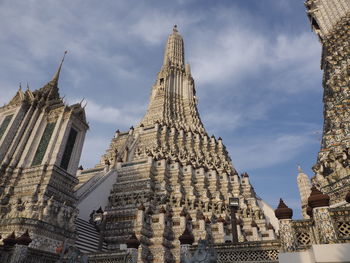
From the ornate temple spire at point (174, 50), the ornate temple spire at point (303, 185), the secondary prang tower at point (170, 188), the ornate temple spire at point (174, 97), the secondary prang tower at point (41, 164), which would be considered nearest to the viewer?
the secondary prang tower at point (41, 164)

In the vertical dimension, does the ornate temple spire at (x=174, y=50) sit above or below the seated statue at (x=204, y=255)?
above

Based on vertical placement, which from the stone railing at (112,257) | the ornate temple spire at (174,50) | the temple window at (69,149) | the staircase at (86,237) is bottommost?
the stone railing at (112,257)

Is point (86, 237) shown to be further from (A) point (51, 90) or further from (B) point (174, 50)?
(B) point (174, 50)

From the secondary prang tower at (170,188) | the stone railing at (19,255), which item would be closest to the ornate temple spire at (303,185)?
the secondary prang tower at (170,188)

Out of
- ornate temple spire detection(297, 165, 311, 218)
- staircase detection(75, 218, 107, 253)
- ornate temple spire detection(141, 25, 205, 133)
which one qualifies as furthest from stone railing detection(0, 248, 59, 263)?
ornate temple spire detection(297, 165, 311, 218)

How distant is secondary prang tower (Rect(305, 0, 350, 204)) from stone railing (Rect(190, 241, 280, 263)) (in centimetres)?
939

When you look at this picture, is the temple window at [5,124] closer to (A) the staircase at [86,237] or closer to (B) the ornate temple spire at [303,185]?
(A) the staircase at [86,237]

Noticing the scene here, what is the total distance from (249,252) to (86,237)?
13.3 meters

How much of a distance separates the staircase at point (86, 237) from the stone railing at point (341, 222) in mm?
14375

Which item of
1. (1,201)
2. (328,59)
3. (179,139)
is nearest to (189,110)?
(179,139)

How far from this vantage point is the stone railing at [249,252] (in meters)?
8.69

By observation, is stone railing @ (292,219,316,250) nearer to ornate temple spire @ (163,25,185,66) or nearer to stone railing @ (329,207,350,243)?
stone railing @ (329,207,350,243)

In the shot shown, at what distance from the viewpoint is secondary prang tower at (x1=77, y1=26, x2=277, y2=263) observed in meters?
20.1

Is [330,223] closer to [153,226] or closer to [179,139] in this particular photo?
[153,226]
